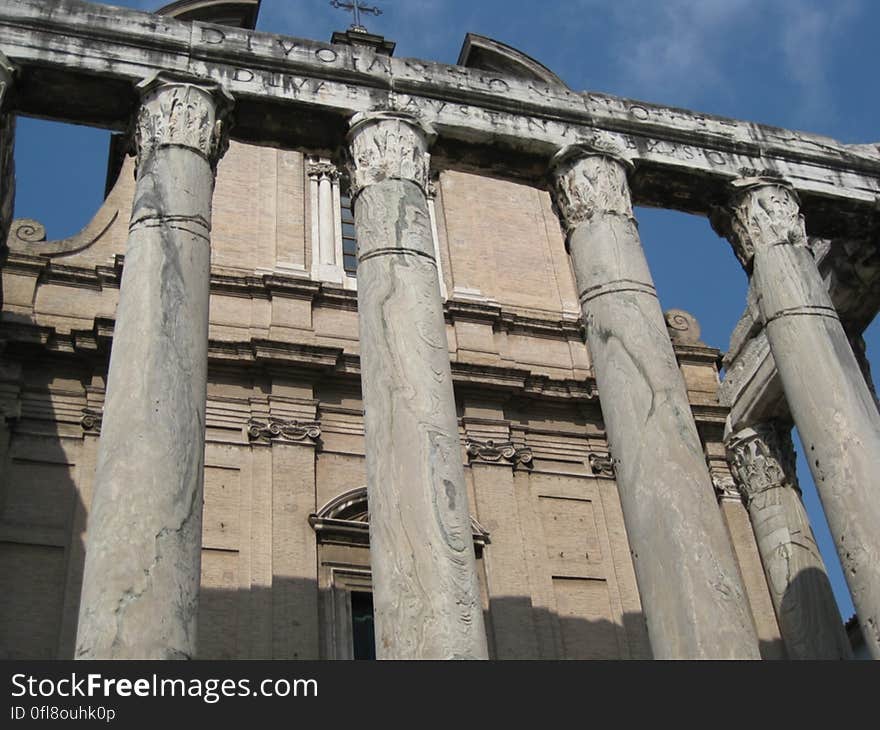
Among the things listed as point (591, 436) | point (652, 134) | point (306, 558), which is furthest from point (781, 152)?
point (306, 558)

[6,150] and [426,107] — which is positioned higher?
[426,107]

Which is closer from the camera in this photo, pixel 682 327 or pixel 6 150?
pixel 6 150

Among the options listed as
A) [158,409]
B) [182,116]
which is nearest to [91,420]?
[182,116]

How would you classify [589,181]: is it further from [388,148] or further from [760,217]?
[388,148]

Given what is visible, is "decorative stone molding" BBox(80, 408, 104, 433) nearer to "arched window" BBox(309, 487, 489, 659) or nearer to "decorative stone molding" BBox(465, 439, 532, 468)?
"arched window" BBox(309, 487, 489, 659)

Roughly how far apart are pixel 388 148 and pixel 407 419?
377cm

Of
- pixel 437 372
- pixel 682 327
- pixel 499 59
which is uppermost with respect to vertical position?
pixel 499 59

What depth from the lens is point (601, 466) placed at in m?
18.1

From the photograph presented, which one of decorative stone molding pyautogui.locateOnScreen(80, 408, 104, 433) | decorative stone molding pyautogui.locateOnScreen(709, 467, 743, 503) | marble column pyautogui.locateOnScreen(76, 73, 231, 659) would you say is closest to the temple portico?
marble column pyautogui.locateOnScreen(76, 73, 231, 659)

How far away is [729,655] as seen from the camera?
361 inches

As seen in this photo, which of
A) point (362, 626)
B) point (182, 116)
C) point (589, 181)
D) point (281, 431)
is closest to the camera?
point (182, 116)

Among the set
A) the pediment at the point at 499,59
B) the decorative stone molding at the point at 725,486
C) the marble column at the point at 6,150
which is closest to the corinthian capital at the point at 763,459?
the decorative stone molding at the point at 725,486

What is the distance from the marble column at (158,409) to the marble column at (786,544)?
390 inches

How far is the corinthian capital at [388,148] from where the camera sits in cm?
1226
